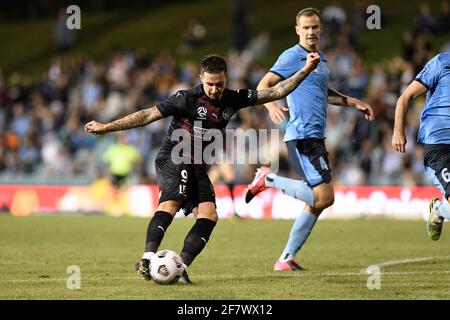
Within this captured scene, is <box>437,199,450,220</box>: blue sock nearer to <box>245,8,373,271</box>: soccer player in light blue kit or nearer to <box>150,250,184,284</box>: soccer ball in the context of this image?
<box>245,8,373,271</box>: soccer player in light blue kit

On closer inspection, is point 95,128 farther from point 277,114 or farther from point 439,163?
point 439,163

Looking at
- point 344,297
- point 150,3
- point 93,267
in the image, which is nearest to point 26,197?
point 93,267

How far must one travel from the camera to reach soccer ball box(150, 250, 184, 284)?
9125 millimetres

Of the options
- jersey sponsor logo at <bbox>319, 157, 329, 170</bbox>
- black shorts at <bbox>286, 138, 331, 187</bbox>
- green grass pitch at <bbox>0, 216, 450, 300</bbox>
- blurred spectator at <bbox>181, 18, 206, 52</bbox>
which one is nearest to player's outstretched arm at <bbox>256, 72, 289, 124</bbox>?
black shorts at <bbox>286, 138, 331, 187</bbox>

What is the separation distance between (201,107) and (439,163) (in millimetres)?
2479

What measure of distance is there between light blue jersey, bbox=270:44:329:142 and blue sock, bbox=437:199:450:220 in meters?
1.53

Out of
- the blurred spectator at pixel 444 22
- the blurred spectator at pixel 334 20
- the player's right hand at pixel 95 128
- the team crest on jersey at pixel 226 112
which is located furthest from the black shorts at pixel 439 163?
the blurred spectator at pixel 444 22

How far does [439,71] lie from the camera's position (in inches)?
389

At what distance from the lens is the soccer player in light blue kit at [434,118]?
9715mm

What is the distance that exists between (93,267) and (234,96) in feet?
9.68

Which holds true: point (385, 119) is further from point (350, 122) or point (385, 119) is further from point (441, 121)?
point (441, 121)

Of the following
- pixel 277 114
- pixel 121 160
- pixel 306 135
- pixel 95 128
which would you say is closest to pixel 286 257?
pixel 306 135

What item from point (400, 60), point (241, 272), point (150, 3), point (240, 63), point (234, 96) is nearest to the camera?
point (234, 96)

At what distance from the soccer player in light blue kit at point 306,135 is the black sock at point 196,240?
5.43ft
